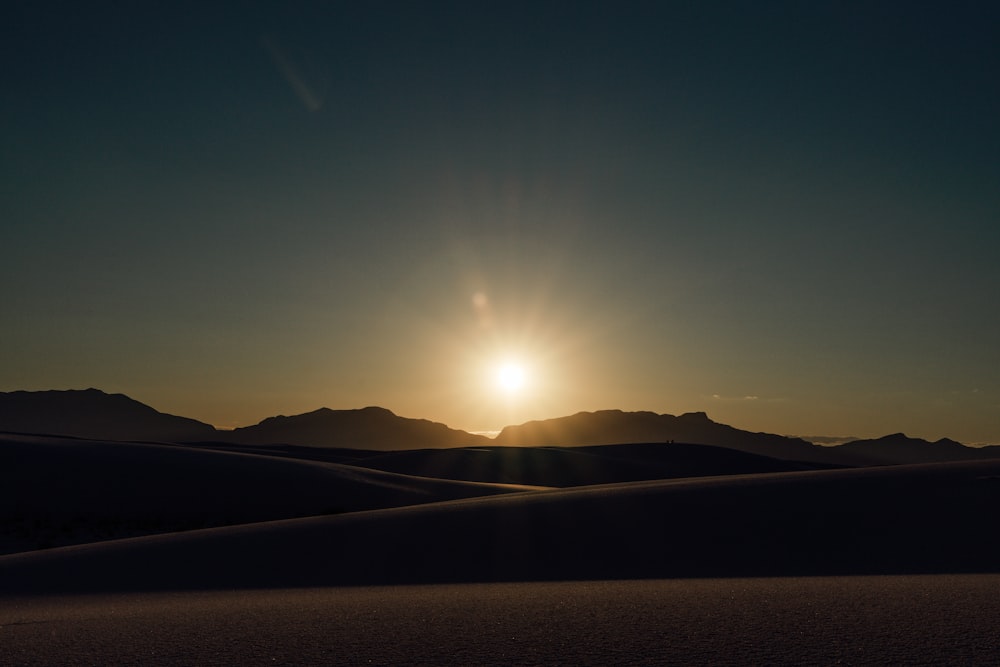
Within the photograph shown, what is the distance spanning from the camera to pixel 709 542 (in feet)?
54.7

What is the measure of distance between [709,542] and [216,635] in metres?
11.3

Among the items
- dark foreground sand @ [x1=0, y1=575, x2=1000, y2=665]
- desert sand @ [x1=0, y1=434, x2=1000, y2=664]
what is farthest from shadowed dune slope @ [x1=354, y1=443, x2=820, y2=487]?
dark foreground sand @ [x1=0, y1=575, x2=1000, y2=665]

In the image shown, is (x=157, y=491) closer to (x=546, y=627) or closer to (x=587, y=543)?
(x=587, y=543)

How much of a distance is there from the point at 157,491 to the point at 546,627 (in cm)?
3086

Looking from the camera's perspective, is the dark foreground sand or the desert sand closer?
the dark foreground sand

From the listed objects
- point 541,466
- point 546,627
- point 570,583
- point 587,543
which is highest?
point 541,466

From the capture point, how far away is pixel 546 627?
8.18m

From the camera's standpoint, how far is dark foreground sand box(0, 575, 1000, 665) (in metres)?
6.91

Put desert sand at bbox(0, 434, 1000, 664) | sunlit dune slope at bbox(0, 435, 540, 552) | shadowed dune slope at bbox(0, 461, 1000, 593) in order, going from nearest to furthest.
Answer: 1. desert sand at bbox(0, 434, 1000, 664)
2. shadowed dune slope at bbox(0, 461, 1000, 593)
3. sunlit dune slope at bbox(0, 435, 540, 552)

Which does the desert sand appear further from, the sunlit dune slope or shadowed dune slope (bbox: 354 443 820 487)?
shadowed dune slope (bbox: 354 443 820 487)

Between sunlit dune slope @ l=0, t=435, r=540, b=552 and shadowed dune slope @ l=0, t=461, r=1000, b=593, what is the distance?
1201 cm

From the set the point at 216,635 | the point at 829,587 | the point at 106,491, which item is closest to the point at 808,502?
the point at 829,587

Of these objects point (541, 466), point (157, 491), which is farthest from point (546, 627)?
point (541, 466)

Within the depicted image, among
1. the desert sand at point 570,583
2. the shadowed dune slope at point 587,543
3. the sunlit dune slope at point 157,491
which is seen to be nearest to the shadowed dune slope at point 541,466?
the sunlit dune slope at point 157,491
